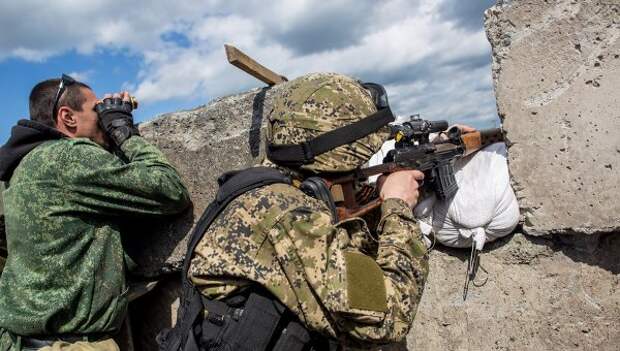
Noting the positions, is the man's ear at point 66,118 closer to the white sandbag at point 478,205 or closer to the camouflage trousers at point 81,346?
the camouflage trousers at point 81,346

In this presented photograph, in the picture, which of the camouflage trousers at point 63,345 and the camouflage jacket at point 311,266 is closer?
the camouflage jacket at point 311,266

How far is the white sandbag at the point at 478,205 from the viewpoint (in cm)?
221

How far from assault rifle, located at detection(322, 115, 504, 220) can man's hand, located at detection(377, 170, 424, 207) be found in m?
0.03

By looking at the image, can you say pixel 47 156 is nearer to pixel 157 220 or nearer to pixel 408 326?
pixel 157 220

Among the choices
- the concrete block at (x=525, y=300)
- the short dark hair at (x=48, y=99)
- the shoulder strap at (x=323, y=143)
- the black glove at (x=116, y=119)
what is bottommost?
the concrete block at (x=525, y=300)

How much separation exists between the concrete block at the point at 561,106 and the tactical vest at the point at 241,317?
0.87m

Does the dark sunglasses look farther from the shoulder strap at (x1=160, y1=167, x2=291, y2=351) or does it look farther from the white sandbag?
the white sandbag

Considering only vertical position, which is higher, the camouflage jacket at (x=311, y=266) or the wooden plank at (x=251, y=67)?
the wooden plank at (x=251, y=67)

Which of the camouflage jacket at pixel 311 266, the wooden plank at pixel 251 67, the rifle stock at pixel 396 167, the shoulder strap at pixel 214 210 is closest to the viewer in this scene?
the camouflage jacket at pixel 311 266

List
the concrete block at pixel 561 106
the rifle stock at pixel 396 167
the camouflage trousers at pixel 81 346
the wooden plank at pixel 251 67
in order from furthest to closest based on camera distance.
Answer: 1. the wooden plank at pixel 251 67
2. the camouflage trousers at pixel 81 346
3. the rifle stock at pixel 396 167
4. the concrete block at pixel 561 106

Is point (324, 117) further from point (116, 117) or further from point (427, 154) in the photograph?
point (116, 117)

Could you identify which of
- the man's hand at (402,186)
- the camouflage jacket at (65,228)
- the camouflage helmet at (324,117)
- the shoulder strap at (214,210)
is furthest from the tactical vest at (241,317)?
the camouflage jacket at (65,228)

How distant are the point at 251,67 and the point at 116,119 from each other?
2.29 feet

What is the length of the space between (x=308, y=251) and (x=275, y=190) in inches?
10.0
